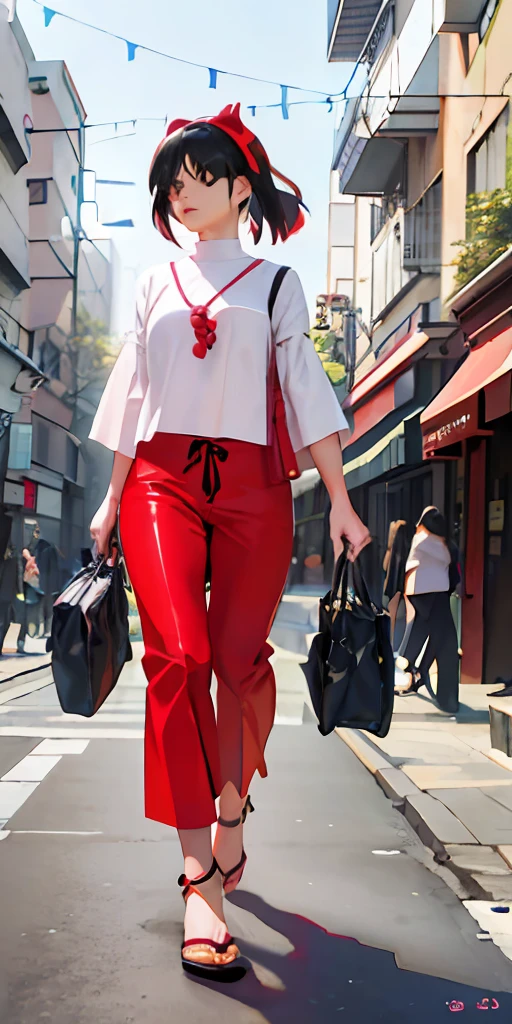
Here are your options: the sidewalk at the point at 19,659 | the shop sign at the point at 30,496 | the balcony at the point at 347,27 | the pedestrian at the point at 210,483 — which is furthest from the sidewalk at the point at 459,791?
the balcony at the point at 347,27

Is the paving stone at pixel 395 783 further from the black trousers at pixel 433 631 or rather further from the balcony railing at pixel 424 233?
the balcony railing at pixel 424 233

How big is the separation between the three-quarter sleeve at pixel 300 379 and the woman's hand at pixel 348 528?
184mm

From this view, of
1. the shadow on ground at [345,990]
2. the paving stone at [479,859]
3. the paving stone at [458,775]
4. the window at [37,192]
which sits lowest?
the paving stone at [479,859]

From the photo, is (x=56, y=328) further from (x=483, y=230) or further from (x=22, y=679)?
(x=22, y=679)

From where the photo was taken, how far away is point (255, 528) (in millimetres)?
2680

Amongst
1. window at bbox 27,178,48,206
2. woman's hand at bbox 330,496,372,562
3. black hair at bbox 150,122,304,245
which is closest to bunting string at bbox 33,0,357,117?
window at bbox 27,178,48,206

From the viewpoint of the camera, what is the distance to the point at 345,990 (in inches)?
96.0

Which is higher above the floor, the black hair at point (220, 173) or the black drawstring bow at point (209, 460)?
the black hair at point (220, 173)

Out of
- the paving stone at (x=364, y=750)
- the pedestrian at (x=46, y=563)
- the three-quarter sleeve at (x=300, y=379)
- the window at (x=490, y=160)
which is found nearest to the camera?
the three-quarter sleeve at (x=300, y=379)

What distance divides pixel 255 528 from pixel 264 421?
0.28 m

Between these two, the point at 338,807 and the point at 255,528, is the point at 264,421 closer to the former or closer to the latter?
the point at 255,528

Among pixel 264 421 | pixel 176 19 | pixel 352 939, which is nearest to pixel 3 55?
pixel 176 19

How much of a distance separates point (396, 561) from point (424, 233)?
90.1 inches

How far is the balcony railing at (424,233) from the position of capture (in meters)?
7.04
